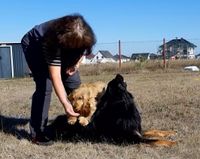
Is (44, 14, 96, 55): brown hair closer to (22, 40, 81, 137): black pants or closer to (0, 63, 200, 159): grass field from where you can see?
(22, 40, 81, 137): black pants

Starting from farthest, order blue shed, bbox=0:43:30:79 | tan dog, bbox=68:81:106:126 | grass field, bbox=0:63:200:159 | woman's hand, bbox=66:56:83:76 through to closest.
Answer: blue shed, bbox=0:43:30:79, woman's hand, bbox=66:56:83:76, tan dog, bbox=68:81:106:126, grass field, bbox=0:63:200:159

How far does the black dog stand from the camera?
5.04 metres

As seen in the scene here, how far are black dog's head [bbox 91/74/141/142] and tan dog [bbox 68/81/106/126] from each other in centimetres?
7

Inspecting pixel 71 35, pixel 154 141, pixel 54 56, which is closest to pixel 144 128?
pixel 154 141

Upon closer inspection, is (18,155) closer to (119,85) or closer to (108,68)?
(119,85)

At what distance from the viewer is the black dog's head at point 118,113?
A: 5039 millimetres

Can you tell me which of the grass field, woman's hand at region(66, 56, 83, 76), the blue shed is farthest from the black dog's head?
the blue shed

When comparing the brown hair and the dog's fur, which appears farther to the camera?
the dog's fur

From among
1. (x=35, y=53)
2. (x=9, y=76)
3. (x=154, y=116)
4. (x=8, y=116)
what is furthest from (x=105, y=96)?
(x=9, y=76)

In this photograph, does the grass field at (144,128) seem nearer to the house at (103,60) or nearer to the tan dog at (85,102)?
the tan dog at (85,102)

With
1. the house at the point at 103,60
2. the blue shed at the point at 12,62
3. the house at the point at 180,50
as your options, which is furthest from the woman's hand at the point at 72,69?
the house at the point at 180,50

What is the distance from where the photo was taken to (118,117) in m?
5.10

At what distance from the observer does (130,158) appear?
15.1ft

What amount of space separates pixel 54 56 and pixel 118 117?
3.17 ft
